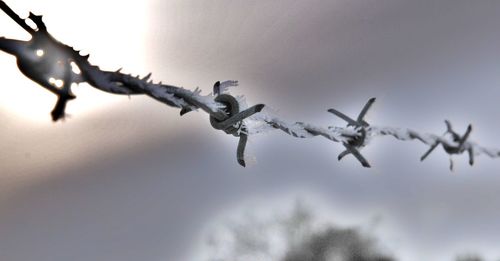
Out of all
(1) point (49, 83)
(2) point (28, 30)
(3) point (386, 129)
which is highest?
(3) point (386, 129)

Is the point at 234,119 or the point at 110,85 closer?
the point at 110,85

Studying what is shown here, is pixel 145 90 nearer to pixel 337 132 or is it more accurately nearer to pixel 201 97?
pixel 201 97

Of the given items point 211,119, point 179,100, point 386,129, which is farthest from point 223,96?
point 386,129

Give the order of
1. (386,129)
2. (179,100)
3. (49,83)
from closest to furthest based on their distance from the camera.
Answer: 1. (49,83)
2. (179,100)
3. (386,129)

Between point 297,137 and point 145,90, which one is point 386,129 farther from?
point 145,90

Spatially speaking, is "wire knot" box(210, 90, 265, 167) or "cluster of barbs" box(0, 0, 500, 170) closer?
"cluster of barbs" box(0, 0, 500, 170)

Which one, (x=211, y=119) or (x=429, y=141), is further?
(x=429, y=141)

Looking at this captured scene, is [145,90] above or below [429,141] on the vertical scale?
below

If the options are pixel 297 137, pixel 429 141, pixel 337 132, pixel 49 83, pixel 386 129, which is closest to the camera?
pixel 49 83

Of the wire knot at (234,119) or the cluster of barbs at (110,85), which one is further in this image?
the wire knot at (234,119)

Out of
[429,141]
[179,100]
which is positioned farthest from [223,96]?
[429,141]
